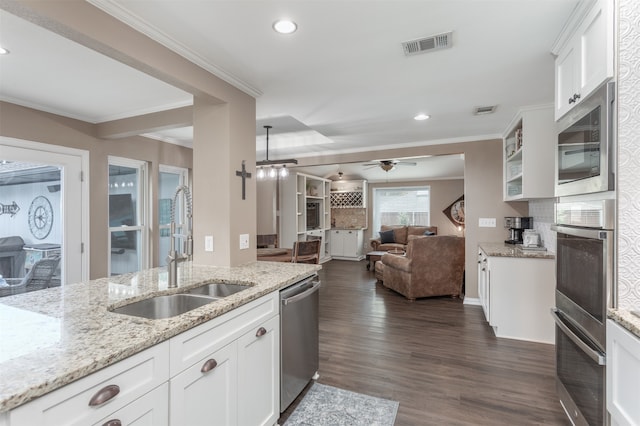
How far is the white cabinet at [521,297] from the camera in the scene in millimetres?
3186

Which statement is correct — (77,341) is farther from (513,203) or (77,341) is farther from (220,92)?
(513,203)

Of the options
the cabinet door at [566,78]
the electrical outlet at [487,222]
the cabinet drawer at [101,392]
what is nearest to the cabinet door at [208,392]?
the cabinet drawer at [101,392]

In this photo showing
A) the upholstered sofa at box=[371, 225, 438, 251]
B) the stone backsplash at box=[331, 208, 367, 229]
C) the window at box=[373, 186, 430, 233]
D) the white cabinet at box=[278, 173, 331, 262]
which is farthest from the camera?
the stone backsplash at box=[331, 208, 367, 229]

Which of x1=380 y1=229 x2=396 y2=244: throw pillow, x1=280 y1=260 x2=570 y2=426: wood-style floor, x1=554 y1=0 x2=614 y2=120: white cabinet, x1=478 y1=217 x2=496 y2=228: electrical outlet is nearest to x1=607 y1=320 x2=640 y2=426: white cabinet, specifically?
x1=280 y1=260 x2=570 y2=426: wood-style floor

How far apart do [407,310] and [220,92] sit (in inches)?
138

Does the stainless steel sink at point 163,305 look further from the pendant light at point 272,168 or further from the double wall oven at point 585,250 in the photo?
the pendant light at point 272,168

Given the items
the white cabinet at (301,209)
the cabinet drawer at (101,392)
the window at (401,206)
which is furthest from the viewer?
the window at (401,206)

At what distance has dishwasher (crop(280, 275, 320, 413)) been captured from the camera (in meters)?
2.03

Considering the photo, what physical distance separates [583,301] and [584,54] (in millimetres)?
1299

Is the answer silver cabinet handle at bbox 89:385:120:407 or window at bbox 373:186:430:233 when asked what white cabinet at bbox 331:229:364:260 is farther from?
silver cabinet handle at bbox 89:385:120:407

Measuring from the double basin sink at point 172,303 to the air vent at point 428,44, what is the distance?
6.15 ft

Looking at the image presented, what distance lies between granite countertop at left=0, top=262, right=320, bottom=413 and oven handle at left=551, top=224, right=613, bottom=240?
5.39 feet

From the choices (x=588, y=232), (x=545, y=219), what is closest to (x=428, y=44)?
(x=588, y=232)

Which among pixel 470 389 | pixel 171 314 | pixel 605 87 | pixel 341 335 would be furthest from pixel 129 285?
pixel 605 87
